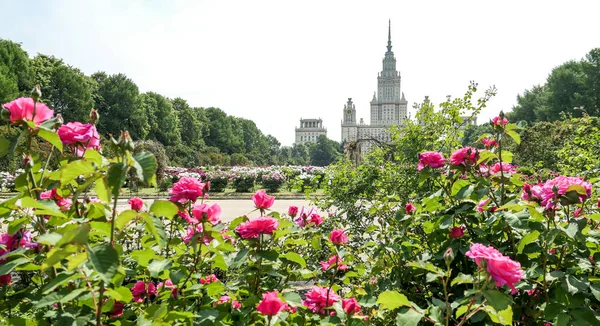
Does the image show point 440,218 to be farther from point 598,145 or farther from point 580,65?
point 580,65

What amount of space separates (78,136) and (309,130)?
12927 cm

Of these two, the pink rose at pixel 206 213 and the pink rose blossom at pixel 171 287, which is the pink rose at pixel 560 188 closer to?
the pink rose at pixel 206 213

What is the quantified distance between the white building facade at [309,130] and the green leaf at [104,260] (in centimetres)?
12811

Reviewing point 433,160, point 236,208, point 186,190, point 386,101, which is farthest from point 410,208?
point 386,101

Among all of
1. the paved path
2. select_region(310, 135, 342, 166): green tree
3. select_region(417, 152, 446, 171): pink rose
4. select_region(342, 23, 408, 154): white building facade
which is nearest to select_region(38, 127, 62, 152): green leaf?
select_region(417, 152, 446, 171): pink rose

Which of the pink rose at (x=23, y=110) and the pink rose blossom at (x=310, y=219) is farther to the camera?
the pink rose blossom at (x=310, y=219)

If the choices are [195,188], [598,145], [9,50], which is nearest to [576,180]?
[195,188]

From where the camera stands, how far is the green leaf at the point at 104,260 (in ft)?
2.71

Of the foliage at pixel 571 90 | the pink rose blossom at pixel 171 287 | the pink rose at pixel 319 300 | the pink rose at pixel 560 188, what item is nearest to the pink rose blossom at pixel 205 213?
the pink rose blossom at pixel 171 287

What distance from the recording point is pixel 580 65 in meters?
37.5

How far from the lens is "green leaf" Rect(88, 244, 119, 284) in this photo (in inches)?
32.5

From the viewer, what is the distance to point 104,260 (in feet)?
2.80

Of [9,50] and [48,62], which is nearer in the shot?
[9,50]

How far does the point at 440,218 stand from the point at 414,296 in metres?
0.41
